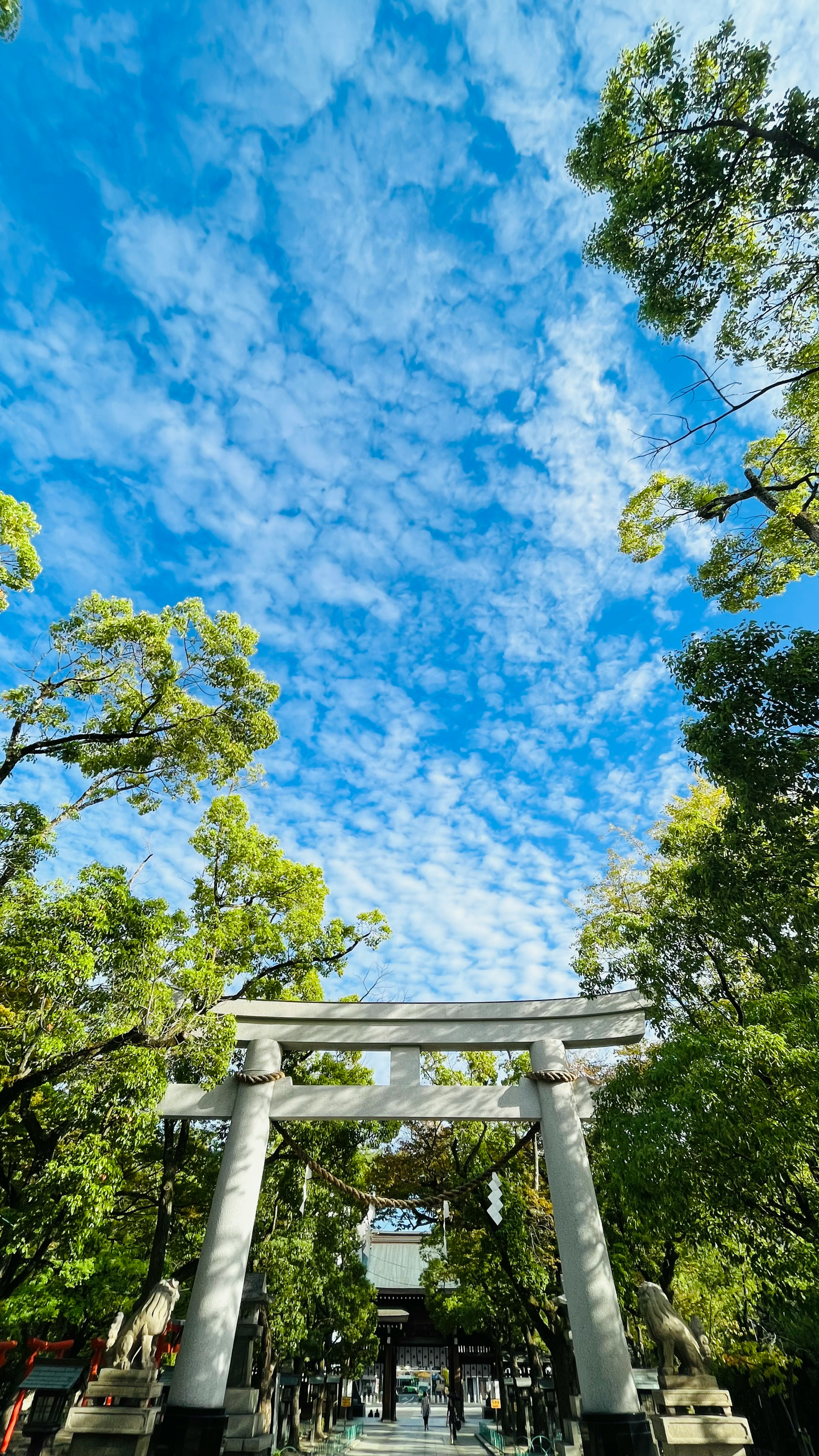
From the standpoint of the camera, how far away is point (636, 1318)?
1173cm

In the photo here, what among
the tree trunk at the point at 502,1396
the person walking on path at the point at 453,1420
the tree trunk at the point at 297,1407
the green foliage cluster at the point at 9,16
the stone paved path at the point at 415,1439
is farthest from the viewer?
the tree trunk at the point at 502,1396

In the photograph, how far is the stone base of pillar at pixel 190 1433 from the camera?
6.27 meters

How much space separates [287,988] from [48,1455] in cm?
785

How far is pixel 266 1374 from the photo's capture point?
11.1 meters

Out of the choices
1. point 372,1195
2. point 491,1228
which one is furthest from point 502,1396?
point 372,1195

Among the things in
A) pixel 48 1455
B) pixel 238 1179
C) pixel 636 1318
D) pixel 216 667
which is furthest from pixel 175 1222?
pixel 216 667

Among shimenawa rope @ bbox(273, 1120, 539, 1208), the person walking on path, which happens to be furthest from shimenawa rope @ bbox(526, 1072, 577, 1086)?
the person walking on path

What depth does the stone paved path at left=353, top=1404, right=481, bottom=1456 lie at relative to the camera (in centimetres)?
1390

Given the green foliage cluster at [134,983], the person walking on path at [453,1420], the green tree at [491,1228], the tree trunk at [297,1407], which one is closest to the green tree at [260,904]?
the green foliage cluster at [134,983]

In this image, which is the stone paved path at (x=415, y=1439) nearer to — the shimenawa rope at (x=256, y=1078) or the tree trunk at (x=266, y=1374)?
the tree trunk at (x=266, y=1374)

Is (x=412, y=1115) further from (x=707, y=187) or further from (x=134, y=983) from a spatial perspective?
(x=707, y=187)

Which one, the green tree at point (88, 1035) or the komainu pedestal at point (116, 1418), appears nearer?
the green tree at point (88, 1035)

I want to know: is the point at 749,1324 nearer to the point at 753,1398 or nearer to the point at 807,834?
the point at 753,1398

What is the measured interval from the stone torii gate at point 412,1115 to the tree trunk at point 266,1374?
430cm
